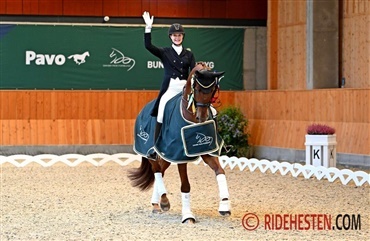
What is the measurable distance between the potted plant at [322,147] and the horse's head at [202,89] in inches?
227

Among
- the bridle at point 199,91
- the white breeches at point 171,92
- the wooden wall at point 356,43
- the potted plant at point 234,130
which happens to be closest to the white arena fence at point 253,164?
the potted plant at point 234,130

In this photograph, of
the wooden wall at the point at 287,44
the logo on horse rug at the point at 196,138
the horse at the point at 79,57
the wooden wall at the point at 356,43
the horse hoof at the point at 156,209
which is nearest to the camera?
the logo on horse rug at the point at 196,138

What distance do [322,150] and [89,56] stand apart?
740 centimetres

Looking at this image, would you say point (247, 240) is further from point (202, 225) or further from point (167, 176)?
point (167, 176)

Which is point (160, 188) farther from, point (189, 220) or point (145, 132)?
point (189, 220)

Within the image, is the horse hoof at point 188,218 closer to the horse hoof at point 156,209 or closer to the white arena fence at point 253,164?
the horse hoof at point 156,209

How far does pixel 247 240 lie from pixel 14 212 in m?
3.30

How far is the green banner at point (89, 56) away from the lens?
19.3 metres

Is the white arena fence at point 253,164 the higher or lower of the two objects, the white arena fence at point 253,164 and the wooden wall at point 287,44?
the lower

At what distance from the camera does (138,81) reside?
19938 mm

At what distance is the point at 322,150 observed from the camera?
14109 millimetres

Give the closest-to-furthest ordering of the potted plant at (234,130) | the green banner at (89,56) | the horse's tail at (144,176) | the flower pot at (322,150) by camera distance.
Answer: the horse's tail at (144,176) → the flower pot at (322,150) → the potted plant at (234,130) → the green banner at (89,56)

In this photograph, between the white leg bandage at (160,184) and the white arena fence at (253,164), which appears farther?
the white arena fence at (253,164)

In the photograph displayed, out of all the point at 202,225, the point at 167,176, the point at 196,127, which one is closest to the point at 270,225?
the point at 202,225
